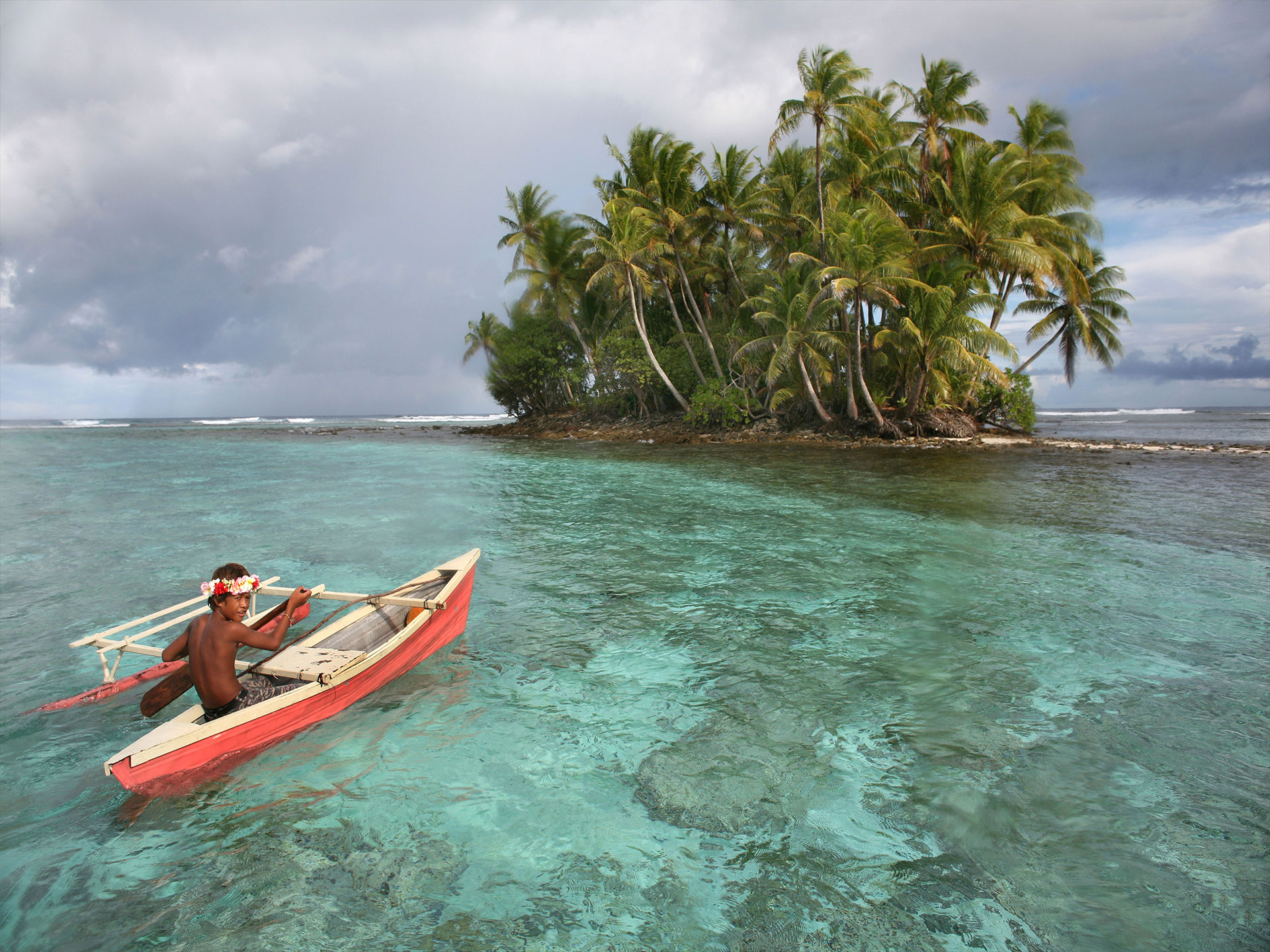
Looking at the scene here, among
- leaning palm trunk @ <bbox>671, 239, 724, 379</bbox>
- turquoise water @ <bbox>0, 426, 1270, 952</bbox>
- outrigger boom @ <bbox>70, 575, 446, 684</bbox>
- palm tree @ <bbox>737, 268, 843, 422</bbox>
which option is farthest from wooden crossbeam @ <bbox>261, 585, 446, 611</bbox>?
leaning palm trunk @ <bbox>671, 239, 724, 379</bbox>

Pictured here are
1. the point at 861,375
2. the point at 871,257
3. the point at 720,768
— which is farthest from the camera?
the point at 861,375

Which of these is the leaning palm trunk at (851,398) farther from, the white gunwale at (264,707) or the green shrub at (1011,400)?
the white gunwale at (264,707)

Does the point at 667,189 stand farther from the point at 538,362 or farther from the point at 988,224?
the point at 538,362

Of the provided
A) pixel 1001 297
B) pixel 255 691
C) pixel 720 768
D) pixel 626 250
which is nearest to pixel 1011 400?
pixel 1001 297

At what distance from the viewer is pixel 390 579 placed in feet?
28.8

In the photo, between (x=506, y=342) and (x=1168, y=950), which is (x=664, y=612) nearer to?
(x=1168, y=950)

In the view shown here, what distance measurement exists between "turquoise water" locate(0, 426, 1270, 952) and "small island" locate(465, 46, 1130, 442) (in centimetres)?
1389

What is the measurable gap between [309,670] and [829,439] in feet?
77.5

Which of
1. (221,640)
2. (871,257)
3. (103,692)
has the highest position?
(871,257)

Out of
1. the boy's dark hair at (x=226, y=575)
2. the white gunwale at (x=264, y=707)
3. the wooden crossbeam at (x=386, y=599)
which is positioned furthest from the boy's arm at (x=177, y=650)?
the wooden crossbeam at (x=386, y=599)

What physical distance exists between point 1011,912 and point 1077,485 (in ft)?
48.6

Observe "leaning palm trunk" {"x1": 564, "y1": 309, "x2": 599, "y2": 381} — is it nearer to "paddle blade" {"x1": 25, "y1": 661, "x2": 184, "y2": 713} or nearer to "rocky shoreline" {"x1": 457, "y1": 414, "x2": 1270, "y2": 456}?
"rocky shoreline" {"x1": 457, "y1": 414, "x2": 1270, "y2": 456}

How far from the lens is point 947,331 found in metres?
21.3

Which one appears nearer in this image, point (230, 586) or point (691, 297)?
point (230, 586)
